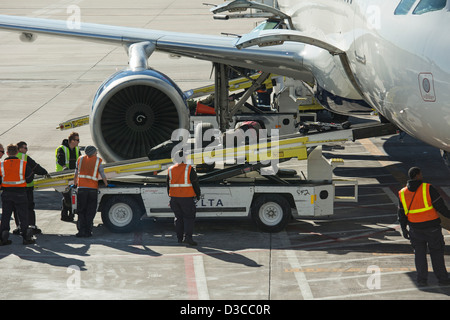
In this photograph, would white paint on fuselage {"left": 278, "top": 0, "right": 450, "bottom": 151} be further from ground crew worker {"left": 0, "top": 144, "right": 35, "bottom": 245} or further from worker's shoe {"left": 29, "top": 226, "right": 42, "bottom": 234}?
worker's shoe {"left": 29, "top": 226, "right": 42, "bottom": 234}

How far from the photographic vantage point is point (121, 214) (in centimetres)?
1341

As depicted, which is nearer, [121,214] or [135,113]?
[121,214]

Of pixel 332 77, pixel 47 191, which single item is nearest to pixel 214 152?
pixel 332 77

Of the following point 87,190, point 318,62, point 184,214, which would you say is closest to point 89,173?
point 87,190

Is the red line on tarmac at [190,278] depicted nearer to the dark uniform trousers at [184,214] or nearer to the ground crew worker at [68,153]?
the dark uniform trousers at [184,214]

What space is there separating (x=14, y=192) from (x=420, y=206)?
646cm

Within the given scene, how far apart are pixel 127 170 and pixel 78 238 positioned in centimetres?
158

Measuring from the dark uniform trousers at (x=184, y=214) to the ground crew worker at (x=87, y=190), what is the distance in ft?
4.71

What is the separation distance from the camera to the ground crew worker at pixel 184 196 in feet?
40.7

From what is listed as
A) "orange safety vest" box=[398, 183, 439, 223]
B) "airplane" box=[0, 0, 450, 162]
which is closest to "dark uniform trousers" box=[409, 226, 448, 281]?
"orange safety vest" box=[398, 183, 439, 223]

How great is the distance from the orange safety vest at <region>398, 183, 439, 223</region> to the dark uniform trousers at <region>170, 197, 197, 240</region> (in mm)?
3509

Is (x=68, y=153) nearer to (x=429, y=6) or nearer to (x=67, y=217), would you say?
(x=67, y=217)
